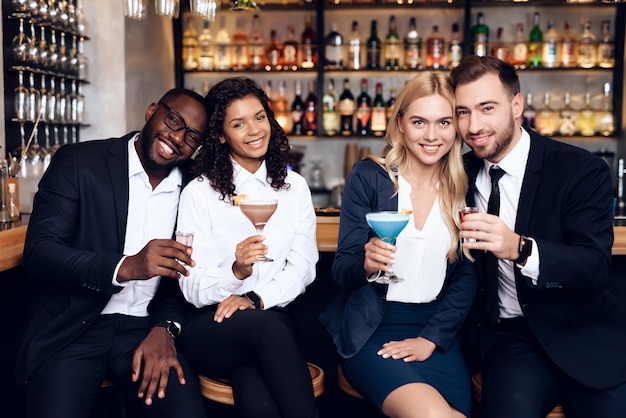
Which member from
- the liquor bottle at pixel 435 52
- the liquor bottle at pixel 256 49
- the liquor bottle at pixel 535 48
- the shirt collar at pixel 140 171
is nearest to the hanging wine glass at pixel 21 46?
the shirt collar at pixel 140 171

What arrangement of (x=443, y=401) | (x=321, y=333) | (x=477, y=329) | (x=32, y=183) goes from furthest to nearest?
1. (x=32, y=183)
2. (x=321, y=333)
3. (x=477, y=329)
4. (x=443, y=401)

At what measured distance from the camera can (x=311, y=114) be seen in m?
5.51

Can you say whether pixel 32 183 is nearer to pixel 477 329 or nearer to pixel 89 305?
pixel 89 305

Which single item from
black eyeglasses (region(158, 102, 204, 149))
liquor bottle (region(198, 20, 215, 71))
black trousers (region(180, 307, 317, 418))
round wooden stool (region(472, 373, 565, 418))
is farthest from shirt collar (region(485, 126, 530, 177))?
liquor bottle (region(198, 20, 215, 71))

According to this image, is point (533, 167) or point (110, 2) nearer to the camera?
point (533, 167)

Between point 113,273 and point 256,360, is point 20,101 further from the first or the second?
point 256,360

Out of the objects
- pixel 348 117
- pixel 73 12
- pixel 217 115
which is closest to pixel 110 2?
pixel 73 12

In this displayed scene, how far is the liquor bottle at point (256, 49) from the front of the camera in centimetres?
542

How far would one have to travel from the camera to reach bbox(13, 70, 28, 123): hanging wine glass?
3.70 metres

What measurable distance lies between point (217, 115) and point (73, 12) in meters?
2.18

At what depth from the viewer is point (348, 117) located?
5500mm

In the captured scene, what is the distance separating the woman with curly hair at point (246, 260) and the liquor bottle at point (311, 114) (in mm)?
→ 2865

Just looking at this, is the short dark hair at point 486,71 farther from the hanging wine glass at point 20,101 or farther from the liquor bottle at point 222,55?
the liquor bottle at point 222,55

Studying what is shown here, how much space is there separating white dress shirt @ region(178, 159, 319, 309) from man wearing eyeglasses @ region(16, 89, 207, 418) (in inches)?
3.9
